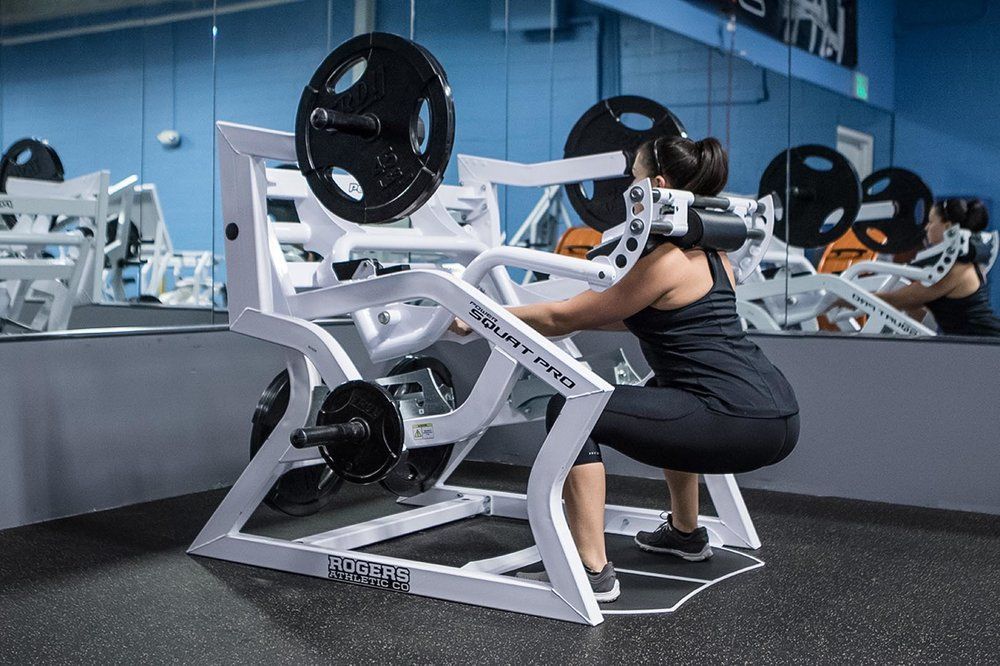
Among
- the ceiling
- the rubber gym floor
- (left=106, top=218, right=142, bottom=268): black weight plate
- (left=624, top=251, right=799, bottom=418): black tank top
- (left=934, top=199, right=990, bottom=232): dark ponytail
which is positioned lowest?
the rubber gym floor

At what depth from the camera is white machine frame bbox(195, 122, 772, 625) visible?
249 centimetres

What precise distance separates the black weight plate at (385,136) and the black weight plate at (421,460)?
861 millimetres

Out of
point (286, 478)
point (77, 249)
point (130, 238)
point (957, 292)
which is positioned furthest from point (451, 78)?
point (286, 478)

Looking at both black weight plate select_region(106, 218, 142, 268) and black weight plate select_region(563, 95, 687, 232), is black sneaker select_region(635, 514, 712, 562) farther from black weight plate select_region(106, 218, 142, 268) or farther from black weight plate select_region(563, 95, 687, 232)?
black weight plate select_region(106, 218, 142, 268)

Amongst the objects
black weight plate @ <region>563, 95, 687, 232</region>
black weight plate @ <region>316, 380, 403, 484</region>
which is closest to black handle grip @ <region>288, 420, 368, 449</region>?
black weight plate @ <region>316, 380, 403, 484</region>

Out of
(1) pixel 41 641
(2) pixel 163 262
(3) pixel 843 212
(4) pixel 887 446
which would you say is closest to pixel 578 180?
(3) pixel 843 212

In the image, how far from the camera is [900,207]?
413 cm

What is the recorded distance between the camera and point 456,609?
258cm

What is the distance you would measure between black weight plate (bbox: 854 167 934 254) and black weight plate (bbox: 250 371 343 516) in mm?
2391

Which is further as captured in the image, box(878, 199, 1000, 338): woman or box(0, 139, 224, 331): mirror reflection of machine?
box(878, 199, 1000, 338): woman

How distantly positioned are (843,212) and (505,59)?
2.14 m

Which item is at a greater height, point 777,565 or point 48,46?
point 48,46

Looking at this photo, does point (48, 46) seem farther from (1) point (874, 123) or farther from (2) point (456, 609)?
(1) point (874, 123)

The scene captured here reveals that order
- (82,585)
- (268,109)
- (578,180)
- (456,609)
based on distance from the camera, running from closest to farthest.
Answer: (456,609), (82,585), (578,180), (268,109)
